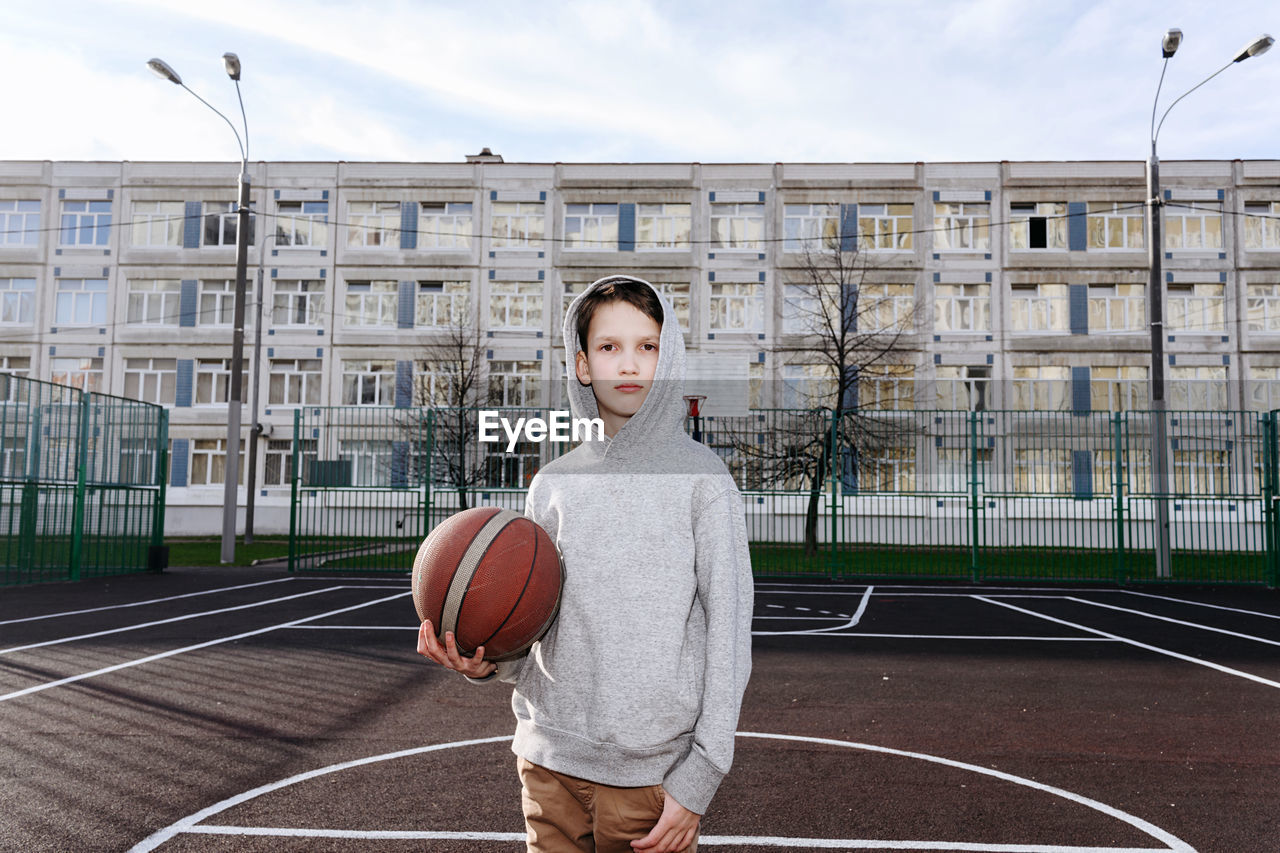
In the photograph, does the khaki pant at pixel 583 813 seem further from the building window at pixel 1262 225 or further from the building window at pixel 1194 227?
the building window at pixel 1262 225

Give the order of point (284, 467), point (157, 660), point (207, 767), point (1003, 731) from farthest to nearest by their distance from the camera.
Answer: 1. point (284, 467)
2. point (157, 660)
3. point (1003, 731)
4. point (207, 767)

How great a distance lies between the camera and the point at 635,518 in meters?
2.33

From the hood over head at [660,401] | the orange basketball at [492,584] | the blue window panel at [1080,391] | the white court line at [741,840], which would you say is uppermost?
the blue window panel at [1080,391]

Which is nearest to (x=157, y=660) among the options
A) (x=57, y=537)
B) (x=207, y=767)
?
(x=207, y=767)

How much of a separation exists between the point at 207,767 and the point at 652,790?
3954 mm

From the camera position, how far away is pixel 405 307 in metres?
34.2

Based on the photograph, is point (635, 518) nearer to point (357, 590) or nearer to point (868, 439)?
point (357, 590)

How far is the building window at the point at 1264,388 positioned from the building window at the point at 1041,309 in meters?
6.26

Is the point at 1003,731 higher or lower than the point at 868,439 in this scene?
lower

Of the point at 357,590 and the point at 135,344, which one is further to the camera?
the point at 135,344

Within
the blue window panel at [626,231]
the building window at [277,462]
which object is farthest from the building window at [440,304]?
the building window at [277,462]

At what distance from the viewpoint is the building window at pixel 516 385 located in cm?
3338

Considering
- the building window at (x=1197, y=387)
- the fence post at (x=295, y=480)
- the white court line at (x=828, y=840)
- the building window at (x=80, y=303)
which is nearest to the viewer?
the white court line at (x=828, y=840)

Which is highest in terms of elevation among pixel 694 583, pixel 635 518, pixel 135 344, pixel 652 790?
pixel 135 344
